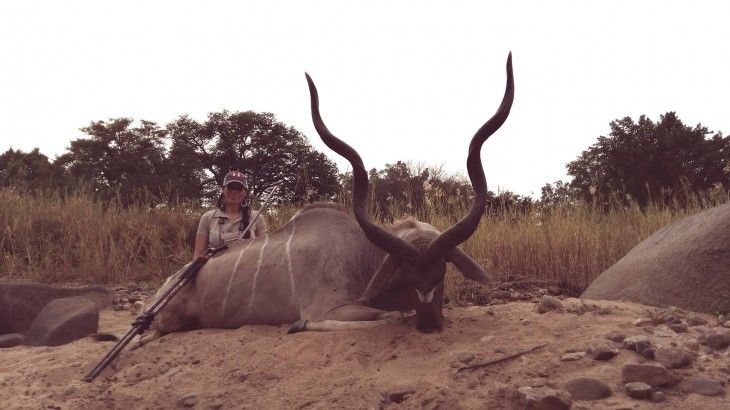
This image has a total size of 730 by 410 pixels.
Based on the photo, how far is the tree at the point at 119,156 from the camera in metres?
19.4

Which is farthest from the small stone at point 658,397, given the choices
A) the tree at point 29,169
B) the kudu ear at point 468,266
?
the tree at point 29,169

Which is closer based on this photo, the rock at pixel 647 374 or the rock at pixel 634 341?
the rock at pixel 647 374

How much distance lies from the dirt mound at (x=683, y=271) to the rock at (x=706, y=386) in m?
1.59

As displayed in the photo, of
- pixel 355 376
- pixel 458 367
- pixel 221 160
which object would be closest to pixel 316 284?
pixel 355 376

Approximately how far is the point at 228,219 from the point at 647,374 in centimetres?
406

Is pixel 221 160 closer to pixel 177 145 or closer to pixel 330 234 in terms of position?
pixel 177 145

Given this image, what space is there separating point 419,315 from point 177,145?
18699 mm

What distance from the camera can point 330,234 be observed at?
4527mm

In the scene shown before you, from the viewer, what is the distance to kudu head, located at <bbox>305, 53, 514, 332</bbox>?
138 inches

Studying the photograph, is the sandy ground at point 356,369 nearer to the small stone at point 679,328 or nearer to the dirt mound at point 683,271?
the small stone at point 679,328

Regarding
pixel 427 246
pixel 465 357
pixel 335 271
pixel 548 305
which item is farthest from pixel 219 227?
pixel 465 357

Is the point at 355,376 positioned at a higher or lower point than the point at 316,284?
lower

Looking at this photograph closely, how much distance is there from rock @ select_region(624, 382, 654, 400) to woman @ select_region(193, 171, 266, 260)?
3.82 meters

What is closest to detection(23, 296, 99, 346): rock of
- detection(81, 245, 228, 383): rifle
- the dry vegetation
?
detection(81, 245, 228, 383): rifle
